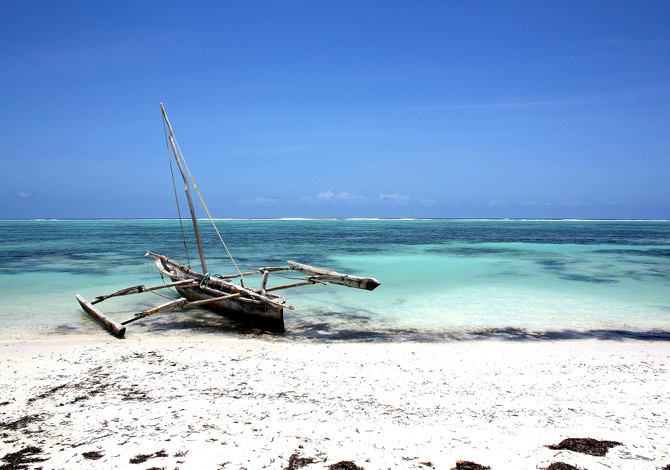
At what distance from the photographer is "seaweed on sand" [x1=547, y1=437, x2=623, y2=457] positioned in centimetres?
330

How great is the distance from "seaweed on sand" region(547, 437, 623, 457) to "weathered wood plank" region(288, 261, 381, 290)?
3.78 meters

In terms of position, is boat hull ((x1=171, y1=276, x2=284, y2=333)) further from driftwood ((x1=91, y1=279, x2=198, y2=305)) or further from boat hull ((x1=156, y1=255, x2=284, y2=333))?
driftwood ((x1=91, y1=279, x2=198, y2=305))

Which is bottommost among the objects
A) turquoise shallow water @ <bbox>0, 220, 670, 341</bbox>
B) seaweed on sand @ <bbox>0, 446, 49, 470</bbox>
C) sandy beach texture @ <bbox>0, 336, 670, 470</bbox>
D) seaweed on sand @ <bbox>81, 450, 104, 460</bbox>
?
turquoise shallow water @ <bbox>0, 220, 670, 341</bbox>

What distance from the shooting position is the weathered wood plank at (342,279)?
25.0 ft

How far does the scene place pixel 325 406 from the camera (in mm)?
4227

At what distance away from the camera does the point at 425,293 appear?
12203mm

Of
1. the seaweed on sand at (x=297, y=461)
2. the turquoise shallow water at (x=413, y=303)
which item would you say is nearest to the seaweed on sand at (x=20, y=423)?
the seaweed on sand at (x=297, y=461)

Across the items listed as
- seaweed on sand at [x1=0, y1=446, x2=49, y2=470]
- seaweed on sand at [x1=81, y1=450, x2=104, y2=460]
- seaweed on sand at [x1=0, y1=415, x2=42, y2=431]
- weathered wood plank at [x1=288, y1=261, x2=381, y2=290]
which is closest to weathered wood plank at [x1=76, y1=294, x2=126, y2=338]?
seaweed on sand at [x1=0, y1=415, x2=42, y2=431]

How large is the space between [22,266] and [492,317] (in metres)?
19.6

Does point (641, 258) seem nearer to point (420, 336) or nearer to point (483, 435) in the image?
point (420, 336)

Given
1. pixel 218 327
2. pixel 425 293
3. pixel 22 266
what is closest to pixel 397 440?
pixel 218 327

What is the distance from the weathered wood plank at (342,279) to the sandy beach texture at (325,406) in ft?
4.94

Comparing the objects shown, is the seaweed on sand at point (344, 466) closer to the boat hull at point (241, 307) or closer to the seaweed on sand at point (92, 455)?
the seaweed on sand at point (92, 455)

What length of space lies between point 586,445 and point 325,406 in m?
2.44
